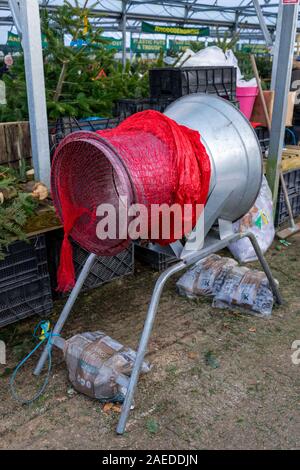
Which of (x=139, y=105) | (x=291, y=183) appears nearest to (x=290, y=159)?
(x=291, y=183)

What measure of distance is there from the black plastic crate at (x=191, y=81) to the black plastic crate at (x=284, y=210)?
124 cm

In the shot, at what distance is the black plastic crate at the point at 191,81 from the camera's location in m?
3.86

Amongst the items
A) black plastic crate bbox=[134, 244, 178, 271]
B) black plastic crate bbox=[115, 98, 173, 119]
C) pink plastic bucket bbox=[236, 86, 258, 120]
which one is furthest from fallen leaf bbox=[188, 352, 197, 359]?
pink plastic bucket bbox=[236, 86, 258, 120]

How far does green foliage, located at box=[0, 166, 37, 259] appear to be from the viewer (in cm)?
271

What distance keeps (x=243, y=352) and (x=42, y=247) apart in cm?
143

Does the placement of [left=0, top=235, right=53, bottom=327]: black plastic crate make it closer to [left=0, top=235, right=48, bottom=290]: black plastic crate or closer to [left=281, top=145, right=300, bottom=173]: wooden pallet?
[left=0, top=235, right=48, bottom=290]: black plastic crate

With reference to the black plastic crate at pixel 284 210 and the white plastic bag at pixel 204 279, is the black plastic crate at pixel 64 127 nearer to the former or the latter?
the white plastic bag at pixel 204 279

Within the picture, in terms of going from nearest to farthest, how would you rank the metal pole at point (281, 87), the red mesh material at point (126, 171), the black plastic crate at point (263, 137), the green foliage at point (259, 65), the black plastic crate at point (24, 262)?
the red mesh material at point (126, 171) < the black plastic crate at point (24, 262) < the metal pole at point (281, 87) < the black plastic crate at point (263, 137) < the green foliage at point (259, 65)

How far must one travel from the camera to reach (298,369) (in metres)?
2.71

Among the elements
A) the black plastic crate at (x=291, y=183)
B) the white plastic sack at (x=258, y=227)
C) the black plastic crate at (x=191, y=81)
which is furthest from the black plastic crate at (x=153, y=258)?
the black plastic crate at (x=291, y=183)

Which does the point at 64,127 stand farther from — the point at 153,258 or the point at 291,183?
the point at 291,183

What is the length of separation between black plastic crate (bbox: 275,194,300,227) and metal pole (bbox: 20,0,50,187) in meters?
2.52
